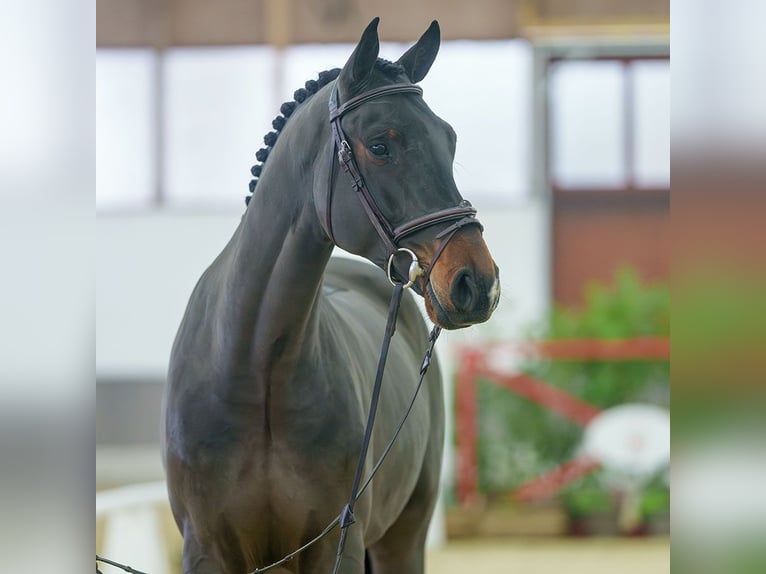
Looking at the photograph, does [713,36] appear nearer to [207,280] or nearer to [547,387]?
[207,280]

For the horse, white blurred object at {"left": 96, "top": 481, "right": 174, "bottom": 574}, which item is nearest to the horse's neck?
the horse

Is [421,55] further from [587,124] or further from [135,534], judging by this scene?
[587,124]

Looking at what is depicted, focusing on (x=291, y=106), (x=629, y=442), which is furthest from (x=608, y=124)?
(x=291, y=106)

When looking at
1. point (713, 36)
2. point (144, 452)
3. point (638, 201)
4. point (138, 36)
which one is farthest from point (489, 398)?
point (713, 36)

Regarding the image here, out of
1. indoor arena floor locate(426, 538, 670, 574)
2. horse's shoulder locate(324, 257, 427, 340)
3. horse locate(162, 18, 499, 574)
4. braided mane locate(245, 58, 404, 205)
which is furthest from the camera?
indoor arena floor locate(426, 538, 670, 574)

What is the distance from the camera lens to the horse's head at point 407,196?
136 centimetres

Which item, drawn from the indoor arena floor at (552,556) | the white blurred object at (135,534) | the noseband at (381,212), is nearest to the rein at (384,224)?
the noseband at (381,212)

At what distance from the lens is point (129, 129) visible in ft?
21.9

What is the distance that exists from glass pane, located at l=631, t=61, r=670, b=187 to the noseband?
619 centimetres

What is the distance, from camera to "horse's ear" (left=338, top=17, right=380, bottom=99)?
1.48 meters

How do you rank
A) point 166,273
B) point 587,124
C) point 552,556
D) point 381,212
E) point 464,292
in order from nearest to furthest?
point 464,292 < point 381,212 < point 552,556 < point 166,273 < point 587,124

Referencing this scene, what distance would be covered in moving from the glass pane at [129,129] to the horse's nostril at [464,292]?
5571 mm

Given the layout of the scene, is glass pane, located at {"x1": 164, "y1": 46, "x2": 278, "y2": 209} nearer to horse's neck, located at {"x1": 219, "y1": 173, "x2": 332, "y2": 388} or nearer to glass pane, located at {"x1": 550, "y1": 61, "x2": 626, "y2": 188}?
glass pane, located at {"x1": 550, "y1": 61, "x2": 626, "y2": 188}

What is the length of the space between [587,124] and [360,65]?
6.10 metres
